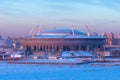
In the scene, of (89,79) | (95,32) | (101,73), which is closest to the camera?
(89,79)

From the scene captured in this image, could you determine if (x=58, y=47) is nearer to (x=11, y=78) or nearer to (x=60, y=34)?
(x=60, y=34)

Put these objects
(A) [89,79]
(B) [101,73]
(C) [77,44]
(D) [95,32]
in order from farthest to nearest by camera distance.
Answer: (D) [95,32] < (C) [77,44] < (B) [101,73] < (A) [89,79]

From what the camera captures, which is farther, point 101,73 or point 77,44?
point 77,44

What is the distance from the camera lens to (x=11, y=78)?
2384cm

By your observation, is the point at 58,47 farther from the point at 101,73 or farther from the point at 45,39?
the point at 101,73

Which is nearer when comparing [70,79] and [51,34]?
[70,79]

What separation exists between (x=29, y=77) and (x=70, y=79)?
2.08 metres

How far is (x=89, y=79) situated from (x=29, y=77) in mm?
2839

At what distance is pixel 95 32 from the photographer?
221 ft

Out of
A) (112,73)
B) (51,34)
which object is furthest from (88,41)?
(112,73)

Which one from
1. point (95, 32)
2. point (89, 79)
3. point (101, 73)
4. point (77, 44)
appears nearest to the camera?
point (89, 79)

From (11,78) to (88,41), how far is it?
37.9 m

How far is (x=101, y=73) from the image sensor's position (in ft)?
86.2

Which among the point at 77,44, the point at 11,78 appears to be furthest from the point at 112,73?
the point at 77,44
